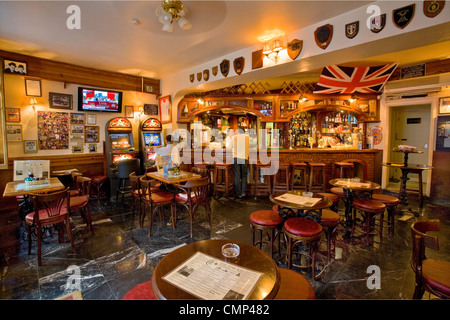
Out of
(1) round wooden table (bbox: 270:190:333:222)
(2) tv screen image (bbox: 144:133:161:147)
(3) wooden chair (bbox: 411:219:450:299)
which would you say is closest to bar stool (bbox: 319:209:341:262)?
(1) round wooden table (bbox: 270:190:333:222)

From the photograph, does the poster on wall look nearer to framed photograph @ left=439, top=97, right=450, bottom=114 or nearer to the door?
framed photograph @ left=439, top=97, right=450, bottom=114

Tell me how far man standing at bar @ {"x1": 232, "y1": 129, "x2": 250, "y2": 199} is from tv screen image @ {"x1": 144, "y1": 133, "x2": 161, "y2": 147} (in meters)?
2.47

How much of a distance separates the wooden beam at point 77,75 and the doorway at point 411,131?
7907mm

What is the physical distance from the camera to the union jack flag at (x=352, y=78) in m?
5.57

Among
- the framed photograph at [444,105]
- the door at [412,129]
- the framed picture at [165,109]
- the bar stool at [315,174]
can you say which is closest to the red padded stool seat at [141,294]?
the bar stool at [315,174]

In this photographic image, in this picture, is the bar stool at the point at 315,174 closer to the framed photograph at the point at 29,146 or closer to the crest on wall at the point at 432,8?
the crest on wall at the point at 432,8

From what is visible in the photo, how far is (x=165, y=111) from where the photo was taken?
6.96m

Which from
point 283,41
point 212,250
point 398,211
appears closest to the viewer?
point 212,250

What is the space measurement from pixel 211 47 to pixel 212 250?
13.5ft

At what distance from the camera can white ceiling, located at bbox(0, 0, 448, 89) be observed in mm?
3066

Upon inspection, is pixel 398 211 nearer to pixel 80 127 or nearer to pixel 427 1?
pixel 427 1

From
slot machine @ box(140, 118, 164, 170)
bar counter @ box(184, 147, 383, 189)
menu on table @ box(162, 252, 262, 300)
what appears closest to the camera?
menu on table @ box(162, 252, 262, 300)
